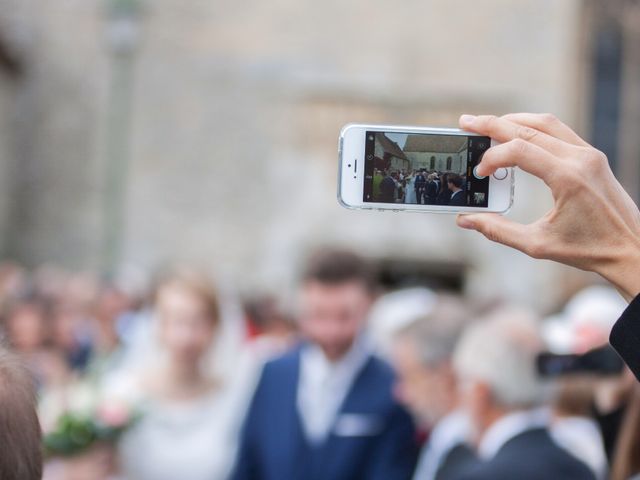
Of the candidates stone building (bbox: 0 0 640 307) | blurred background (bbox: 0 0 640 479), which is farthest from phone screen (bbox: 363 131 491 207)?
stone building (bbox: 0 0 640 307)

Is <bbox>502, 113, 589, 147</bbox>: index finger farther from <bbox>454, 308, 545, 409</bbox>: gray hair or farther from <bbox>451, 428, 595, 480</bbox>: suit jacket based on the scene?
<bbox>454, 308, 545, 409</bbox>: gray hair

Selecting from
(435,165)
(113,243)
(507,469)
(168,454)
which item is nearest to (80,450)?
(168,454)

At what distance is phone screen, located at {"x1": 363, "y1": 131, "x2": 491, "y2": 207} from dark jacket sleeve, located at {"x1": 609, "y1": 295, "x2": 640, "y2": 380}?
0.36 meters

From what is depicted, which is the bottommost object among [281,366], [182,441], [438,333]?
[182,441]

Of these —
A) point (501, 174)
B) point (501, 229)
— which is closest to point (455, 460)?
point (501, 174)

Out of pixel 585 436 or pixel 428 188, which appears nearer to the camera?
pixel 428 188

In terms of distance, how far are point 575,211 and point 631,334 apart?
20cm

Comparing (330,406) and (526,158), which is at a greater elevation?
(526,158)

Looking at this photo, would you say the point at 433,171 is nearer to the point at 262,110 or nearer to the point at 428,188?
the point at 428,188

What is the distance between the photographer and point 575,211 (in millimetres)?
1633

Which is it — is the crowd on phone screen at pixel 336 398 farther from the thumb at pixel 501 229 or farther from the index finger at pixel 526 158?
the index finger at pixel 526 158

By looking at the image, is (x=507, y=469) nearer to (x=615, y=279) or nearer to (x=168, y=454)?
(x=615, y=279)

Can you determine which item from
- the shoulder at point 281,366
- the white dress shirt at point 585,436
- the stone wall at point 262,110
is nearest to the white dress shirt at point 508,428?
the white dress shirt at point 585,436

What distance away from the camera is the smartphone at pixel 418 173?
1832 millimetres
